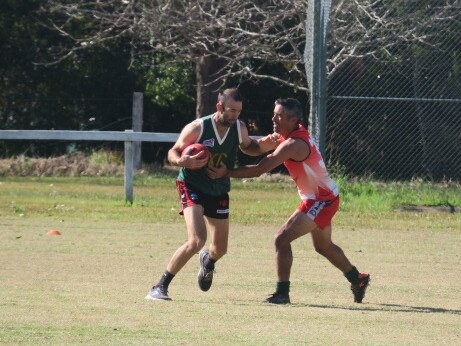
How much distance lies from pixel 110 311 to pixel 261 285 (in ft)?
8.64

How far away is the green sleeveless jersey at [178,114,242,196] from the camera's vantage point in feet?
34.2

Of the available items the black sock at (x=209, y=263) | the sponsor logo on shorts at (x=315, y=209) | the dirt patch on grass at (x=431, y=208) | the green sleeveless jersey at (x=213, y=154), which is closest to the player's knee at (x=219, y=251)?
the black sock at (x=209, y=263)

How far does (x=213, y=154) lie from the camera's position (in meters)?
10.4

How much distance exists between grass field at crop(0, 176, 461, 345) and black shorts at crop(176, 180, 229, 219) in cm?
71

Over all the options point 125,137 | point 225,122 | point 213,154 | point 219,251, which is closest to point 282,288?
point 219,251

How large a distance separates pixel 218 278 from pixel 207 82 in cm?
1575

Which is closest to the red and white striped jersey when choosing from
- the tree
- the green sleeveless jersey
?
the green sleeveless jersey

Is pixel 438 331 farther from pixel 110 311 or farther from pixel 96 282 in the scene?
pixel 96 282

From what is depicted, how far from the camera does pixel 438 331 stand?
8.91 m

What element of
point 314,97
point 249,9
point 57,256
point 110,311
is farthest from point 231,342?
point 249,9

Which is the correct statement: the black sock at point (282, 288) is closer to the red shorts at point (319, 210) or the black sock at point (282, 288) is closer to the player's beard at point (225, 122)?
the red shorts at point (319, 210)

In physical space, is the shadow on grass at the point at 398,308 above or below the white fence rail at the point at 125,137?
above

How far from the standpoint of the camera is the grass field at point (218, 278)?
28.2 ft

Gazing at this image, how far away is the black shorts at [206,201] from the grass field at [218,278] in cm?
71
